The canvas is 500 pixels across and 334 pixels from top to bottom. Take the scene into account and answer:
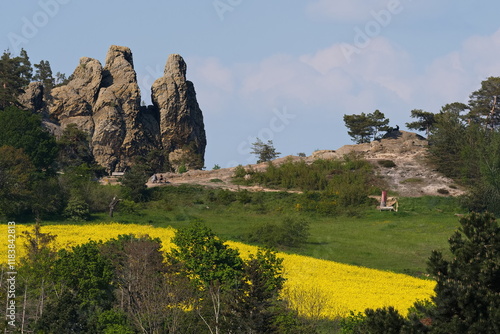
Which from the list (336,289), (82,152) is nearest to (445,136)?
(82,152)

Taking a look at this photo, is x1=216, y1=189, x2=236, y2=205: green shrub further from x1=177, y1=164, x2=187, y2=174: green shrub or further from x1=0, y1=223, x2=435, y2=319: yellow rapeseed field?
x1=0, y1=223, x2=435, y2=319: yellow rapeseed field

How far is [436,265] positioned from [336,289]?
21632 mm

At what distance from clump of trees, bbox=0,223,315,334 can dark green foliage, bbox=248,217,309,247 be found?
20330 millimetres

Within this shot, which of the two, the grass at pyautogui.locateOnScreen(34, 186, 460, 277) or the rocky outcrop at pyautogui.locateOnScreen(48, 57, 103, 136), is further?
the rocky outcrop at pyautogui.locateOnScreen(48, 57, 103, 136)

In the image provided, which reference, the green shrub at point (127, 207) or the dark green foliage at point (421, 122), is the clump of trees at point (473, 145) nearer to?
the dark green foliage at point (421, 122)

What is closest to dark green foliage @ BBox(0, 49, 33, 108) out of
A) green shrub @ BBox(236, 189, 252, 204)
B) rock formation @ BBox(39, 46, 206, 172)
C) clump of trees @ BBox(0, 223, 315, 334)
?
rock formation @ BBox(39, 46, 206, 172)

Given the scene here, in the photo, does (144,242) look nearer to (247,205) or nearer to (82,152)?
(247,205)

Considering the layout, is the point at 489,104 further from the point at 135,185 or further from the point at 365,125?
the point at 135,185

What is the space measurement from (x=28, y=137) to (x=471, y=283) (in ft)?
233

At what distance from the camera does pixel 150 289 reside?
40562 mm

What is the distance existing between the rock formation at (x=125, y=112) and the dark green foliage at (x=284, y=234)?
54685 millimetres

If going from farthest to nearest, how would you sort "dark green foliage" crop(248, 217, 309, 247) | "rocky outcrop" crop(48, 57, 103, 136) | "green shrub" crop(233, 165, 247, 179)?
"rocky outcrop" crop(48, 57, 103, 136) → "green shrub" crop(233, 165, 247, 179) → "dark green foliage" crop(248, 217, 309, 247)

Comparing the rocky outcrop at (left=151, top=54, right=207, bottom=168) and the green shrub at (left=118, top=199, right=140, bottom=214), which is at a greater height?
the rocky outcrop at (left=151, top=54, right=207, bottom=168)

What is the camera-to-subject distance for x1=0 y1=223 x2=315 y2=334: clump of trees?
111ft
